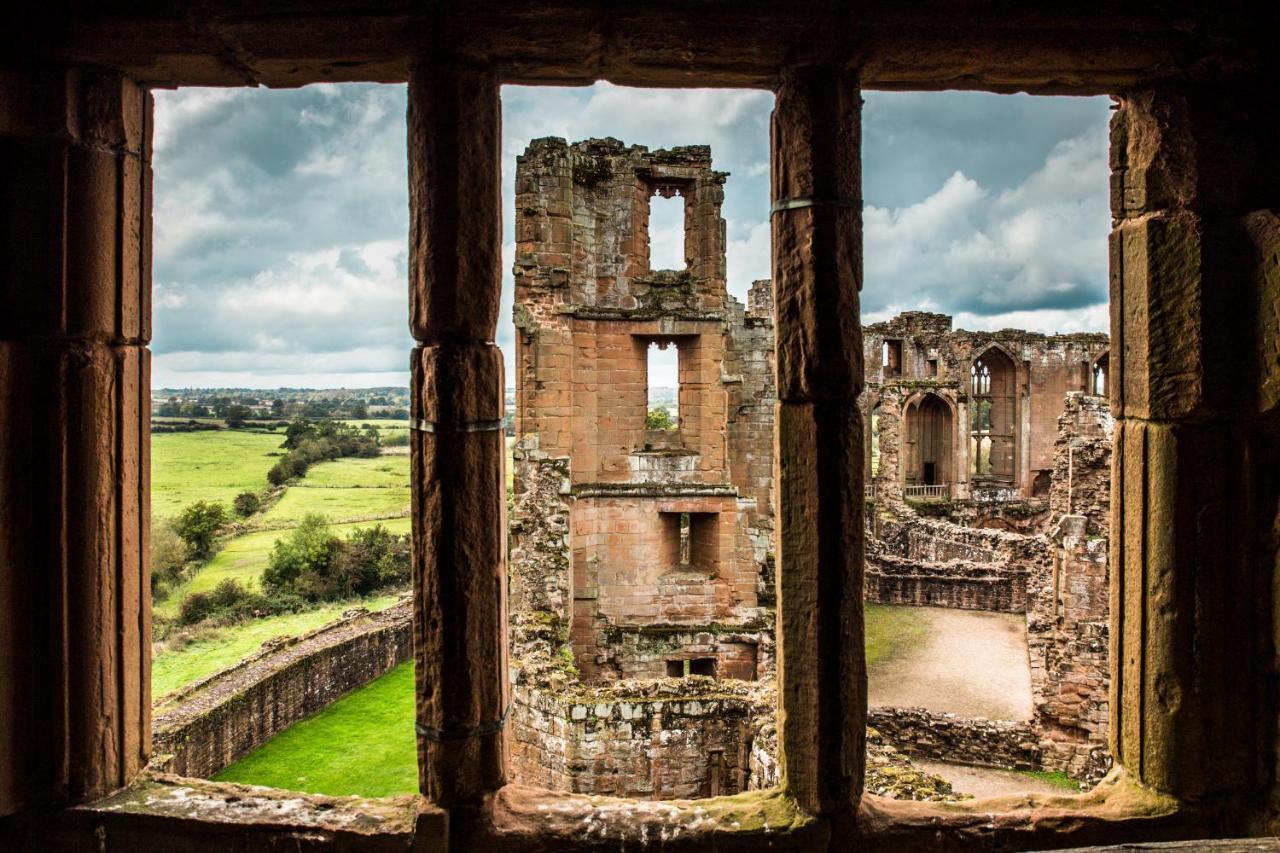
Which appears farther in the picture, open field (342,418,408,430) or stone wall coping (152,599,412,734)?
open field (342,418,408,430)

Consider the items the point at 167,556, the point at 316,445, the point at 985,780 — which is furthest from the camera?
→ the point at 316,445

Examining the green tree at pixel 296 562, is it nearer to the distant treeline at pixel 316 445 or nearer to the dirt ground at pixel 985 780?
the dirt ground at pixel 985 780

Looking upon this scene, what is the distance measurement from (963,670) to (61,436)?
45.2 feet

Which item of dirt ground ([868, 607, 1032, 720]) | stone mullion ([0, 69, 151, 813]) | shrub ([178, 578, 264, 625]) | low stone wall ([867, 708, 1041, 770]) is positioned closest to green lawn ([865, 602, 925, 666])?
dirt ground ([868, 607, 1032, 720])

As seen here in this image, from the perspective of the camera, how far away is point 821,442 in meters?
2.86

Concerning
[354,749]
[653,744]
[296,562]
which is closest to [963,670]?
[653,744]

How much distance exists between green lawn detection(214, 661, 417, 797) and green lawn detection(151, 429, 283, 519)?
2532cm

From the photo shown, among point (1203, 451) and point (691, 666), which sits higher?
point (1203, 451)

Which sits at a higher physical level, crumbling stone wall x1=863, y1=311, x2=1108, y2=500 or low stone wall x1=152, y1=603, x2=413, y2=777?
crumbling stone wall x1=863, y1=311, x2=1108, y2=500

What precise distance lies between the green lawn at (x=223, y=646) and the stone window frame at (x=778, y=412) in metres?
12.8

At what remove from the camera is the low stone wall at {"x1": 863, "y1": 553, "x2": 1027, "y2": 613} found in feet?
57.7

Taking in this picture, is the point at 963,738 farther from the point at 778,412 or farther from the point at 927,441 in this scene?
the point at 927,441

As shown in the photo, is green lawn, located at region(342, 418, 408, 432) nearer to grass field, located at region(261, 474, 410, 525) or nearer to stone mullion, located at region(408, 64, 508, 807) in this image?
grass field, located at region(261, 474, 410, 525)

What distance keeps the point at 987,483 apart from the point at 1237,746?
1235 inches
